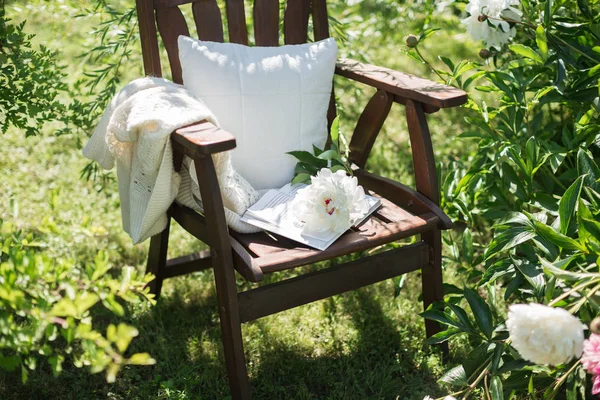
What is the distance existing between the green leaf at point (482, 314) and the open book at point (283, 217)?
372 millimetres

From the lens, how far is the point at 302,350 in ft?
7.62

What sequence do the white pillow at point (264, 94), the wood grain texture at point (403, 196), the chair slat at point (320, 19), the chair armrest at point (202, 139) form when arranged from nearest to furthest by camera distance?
the chair armrest at point (202, 139), the wood grain texture at point (403, 196), the white pillow at point (264, 94), the chair slat at point (320, 19)

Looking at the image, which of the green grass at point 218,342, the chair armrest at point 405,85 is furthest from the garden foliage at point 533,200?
the green grass at point 218,342

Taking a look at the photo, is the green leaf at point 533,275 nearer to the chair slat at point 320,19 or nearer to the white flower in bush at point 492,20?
the white flower in bush at point 492,20

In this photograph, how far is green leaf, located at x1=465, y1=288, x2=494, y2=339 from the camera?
Answer: 1884 mm

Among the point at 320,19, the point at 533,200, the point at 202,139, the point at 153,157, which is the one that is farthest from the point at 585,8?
the point at 153,157

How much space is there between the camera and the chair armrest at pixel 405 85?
1971 millimetres

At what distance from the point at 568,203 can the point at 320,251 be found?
25.6 inches

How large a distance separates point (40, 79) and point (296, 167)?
2.73 feet

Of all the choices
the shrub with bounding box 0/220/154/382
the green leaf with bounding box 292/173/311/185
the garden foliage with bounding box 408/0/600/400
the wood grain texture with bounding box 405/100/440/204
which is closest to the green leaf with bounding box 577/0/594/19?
the garden foliage with bounding box 408/0/600/400

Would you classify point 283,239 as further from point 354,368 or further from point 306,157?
point 354,368

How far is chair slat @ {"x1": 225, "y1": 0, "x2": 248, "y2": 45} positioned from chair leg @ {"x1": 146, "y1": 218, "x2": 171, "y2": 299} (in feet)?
2.20

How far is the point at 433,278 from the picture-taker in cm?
216

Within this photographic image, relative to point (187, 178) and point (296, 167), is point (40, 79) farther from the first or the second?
point (296, 167)
